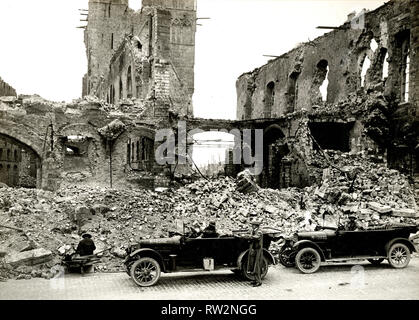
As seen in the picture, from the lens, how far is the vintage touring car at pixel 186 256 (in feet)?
29.7

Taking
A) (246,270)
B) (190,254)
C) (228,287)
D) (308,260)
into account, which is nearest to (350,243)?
(308,260)

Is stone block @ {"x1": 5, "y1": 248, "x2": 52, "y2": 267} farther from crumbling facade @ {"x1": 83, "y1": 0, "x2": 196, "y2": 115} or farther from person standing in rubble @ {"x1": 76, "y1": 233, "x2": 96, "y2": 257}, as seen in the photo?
crumbling facade @ {"x1": 83, "y1": 0, "x2": 196, "y2": 115}

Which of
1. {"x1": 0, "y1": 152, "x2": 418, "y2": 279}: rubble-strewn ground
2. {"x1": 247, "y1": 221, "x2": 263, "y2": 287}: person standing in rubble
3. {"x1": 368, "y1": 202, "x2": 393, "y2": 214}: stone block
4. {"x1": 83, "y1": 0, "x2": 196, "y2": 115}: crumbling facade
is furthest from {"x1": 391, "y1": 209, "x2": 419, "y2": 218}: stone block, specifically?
{"x1": 83, "y1": 0, "x2": 196, "y2": 115}: crumbling facade

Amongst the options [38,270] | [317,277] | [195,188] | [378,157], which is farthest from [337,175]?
[38,270]

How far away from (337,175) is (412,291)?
965 centimetres

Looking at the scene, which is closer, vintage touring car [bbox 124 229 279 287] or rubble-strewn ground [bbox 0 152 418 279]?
vintage touring car [bbox 124 229 279 287]

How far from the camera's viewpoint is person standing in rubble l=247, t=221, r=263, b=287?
916 centimetres

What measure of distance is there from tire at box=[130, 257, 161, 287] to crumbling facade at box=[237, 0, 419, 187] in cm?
1196

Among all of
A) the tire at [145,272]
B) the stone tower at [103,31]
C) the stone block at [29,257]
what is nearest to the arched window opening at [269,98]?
the stone tower at [103,31]

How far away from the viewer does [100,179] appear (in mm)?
20797

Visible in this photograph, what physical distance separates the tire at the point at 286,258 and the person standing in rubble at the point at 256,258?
59.2 inches

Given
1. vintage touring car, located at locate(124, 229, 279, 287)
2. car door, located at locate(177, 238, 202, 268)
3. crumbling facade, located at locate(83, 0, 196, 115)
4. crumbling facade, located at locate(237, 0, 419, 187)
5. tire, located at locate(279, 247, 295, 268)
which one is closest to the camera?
vintage touring car, located at locate(124, 229, 279, 287)

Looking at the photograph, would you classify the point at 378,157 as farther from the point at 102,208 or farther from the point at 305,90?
the point at 102,208
